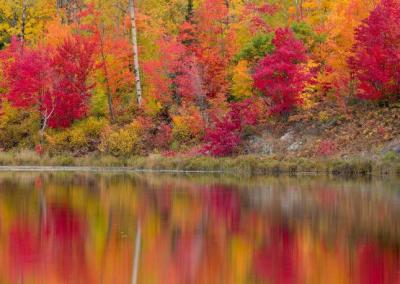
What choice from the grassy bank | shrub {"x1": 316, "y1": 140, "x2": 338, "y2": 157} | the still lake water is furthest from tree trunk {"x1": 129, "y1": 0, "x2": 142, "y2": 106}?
the still lake water

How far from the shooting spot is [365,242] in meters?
17.4

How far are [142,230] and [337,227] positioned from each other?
4959 mm

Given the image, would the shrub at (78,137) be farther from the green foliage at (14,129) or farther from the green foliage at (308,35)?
the green foliage at (308,35)

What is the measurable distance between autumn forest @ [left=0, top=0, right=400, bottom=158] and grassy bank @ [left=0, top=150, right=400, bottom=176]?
986mm

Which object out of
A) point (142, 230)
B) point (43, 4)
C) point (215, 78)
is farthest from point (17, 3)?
point (142, 230)

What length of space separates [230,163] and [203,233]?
826 inches

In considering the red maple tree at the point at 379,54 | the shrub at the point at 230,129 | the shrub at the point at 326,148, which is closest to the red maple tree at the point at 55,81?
the shrub at the point at 230,129

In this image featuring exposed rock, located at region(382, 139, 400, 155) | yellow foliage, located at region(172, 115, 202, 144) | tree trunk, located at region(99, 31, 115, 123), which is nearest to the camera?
exposed rock, located at region(382, 139, 400, 155)

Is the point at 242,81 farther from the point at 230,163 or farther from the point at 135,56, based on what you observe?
the point at 230,163

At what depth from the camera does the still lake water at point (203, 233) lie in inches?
560

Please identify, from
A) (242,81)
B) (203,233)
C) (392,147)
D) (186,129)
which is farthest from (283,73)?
(203,233)

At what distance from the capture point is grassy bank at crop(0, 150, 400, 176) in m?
36.4

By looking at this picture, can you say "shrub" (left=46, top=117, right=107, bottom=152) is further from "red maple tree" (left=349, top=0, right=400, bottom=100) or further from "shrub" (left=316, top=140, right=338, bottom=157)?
"red maple tree" (left=349, top=0, right=400, bottom=100)

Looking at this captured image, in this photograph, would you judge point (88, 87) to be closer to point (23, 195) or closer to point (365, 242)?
point (23, 195)
